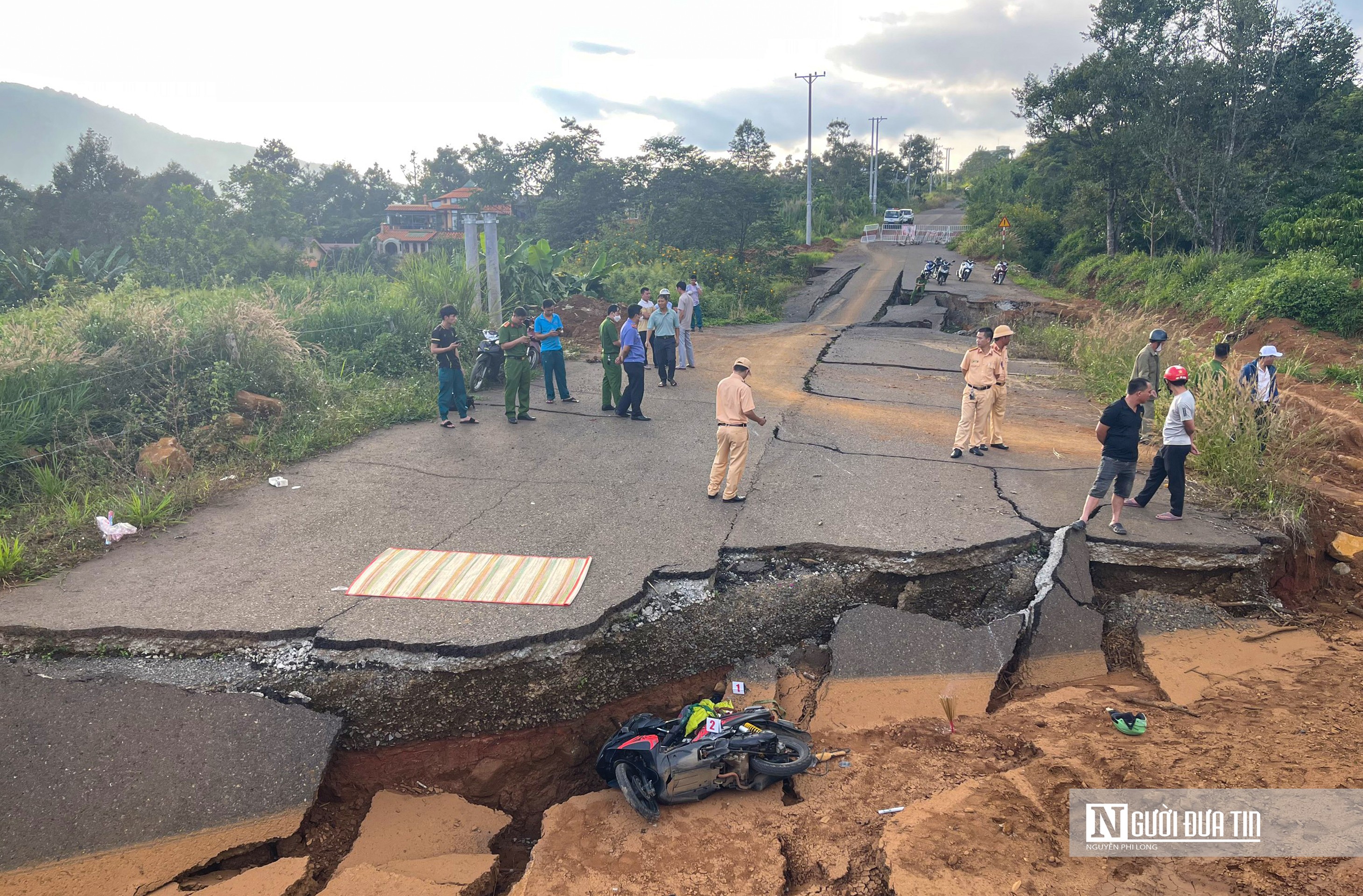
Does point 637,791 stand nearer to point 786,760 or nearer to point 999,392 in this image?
point 786,760

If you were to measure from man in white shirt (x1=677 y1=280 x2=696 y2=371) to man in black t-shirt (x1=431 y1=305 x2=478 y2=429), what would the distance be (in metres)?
4.78

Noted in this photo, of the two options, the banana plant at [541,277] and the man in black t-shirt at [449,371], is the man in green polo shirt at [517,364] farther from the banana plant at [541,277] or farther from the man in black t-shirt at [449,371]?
the banana plant at [541,277]

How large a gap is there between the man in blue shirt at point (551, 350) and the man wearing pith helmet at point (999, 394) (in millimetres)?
5638

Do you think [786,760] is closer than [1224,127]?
Yes

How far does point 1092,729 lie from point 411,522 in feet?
18.2

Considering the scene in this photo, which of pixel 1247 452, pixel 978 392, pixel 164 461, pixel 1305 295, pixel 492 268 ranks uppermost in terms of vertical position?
pixel 492 268

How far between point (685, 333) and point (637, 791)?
1047 cm

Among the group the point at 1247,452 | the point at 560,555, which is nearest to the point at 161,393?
the point at 560,555

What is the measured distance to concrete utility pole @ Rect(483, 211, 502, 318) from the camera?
1286cm

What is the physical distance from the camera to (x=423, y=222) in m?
57.5

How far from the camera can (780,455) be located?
28.2ft

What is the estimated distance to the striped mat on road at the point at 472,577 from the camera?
529 centimetres

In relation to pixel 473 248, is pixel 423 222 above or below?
above

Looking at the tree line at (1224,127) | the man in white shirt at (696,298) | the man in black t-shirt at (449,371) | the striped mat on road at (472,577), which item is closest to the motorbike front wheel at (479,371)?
the man in black t-shirt at (449,371)
